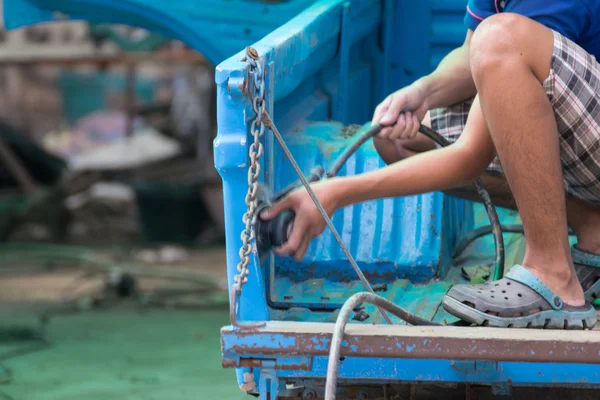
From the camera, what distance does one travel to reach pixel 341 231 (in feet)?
9.56

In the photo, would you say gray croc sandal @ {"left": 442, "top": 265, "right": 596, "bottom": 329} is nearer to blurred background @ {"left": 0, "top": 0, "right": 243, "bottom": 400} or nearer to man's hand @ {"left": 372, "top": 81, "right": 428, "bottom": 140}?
man's hand @ {"left": 372, "top": 81, "right": 428, "bottom": 140}

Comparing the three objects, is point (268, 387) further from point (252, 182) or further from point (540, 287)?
point (540, 287)

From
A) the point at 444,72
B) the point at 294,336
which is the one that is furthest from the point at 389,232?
the point at 294,336

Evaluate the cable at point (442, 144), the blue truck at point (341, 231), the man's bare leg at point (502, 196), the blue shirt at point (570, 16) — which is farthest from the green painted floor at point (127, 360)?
Result: the blue shirt at point (570, 16)

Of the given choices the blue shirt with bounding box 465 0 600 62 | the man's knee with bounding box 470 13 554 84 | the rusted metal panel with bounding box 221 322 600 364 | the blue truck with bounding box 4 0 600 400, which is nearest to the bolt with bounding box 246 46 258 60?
the blue truck with bounding box 4 0 600 400

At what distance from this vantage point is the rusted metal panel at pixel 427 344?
73.2 inches

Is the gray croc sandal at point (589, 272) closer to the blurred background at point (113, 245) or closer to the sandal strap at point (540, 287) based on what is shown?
the sandal strap at point (540, 287)

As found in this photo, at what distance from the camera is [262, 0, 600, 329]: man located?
7.14ft

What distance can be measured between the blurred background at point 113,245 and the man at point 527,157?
2643mm

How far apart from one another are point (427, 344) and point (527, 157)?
585 mm

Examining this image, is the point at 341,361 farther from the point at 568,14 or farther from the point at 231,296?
the point at 568,14

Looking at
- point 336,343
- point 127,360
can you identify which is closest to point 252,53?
point 336,343

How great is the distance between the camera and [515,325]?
85.4 inches

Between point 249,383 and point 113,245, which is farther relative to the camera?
point 113,245
